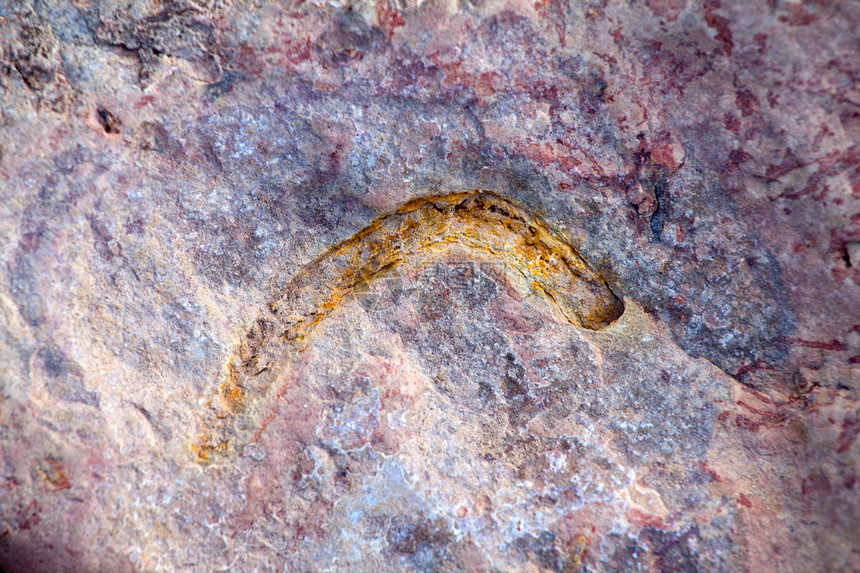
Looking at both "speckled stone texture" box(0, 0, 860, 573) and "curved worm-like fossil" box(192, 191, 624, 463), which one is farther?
"curved worm-like fossil" box(192, 191, 624, 463)

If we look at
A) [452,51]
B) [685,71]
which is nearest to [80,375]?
[452,51]

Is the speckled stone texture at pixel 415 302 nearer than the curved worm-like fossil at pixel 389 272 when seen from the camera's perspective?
Yes

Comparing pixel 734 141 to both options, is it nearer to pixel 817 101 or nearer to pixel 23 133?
pixel 817 101
